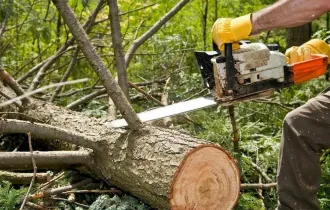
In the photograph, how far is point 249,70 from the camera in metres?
2.91

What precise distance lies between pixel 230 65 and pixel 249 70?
0.15m

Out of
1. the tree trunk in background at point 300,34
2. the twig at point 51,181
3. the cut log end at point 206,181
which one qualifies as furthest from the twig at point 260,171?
the tree trunk in background at point 300,34

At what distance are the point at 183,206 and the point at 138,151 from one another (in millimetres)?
465

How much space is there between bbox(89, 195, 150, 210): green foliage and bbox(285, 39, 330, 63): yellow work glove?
140cm

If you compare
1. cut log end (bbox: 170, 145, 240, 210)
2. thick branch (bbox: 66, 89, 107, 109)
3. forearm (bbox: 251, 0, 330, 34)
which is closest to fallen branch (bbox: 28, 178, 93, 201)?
cut log end (bbox: 170, 145, 240, 210)

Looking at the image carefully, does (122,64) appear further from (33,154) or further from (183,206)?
(183,206)

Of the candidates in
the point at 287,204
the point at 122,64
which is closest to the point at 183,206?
the point at 287,204

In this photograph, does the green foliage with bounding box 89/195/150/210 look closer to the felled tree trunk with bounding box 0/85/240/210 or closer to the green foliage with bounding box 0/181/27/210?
the felled tree trunk with bounding box 0/85/240/210

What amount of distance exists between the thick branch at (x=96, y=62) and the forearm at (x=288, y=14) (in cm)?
95

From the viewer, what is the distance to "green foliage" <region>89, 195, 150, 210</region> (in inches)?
122

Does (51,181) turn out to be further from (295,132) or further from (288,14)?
(288,14)

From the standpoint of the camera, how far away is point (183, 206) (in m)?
2.85

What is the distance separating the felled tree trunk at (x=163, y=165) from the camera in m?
2.83

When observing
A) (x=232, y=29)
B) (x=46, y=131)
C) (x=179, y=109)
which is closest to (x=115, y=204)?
(x=46, y=131)
